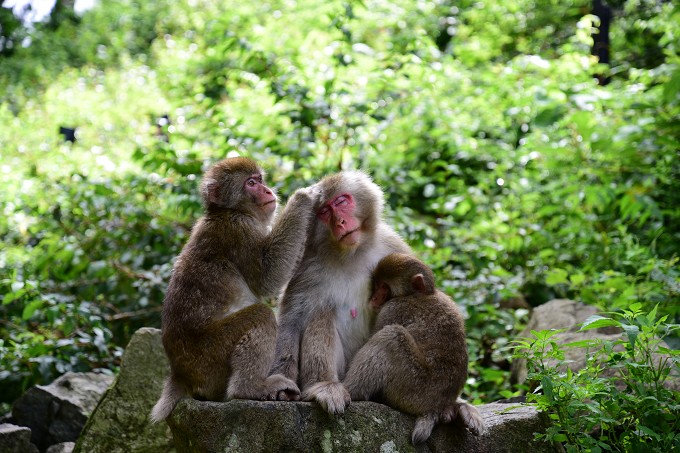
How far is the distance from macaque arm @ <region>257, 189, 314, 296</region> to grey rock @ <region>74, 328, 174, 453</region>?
1422 mm

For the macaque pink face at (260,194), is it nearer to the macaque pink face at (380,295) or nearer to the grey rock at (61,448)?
the macaque pink face at (380,295)

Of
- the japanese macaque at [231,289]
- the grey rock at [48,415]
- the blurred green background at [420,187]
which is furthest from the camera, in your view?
the blurred green background at [420,187]

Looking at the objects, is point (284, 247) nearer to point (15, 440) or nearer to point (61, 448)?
point (15, 440)

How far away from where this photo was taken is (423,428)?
3.86 metres

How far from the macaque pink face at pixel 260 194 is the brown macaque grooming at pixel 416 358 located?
84cm

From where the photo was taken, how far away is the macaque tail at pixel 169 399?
401 cm

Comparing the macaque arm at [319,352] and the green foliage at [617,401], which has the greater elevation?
the macaque arm at [319,352]

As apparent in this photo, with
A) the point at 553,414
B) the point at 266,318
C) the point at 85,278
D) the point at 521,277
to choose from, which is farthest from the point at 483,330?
the point at 85,278

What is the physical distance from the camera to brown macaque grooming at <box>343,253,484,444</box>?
3.89 metres

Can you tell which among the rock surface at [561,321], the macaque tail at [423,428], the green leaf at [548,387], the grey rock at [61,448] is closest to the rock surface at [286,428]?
the macaque tail at [423,428]

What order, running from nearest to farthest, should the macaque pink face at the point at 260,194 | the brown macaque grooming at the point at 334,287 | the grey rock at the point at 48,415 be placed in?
the brown macaque grooming at the point at 334,287 → the macaque pink face at the point at 260,194 → the grey rock at the point at 48,415

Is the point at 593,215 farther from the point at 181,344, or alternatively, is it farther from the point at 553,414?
the point at 181,344

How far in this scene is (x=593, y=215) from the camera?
8.53m

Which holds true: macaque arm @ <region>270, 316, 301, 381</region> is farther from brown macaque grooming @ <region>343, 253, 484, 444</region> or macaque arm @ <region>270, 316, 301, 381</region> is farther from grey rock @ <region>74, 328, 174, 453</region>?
grey rock @ <region>74, 328, 174, 453</region>
